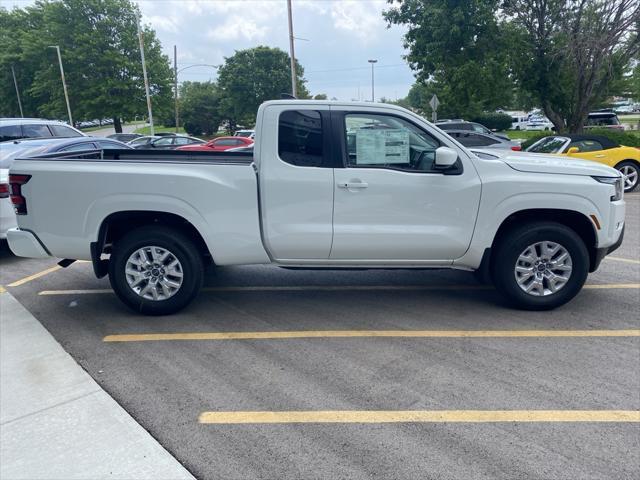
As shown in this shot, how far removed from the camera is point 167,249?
4730 millimetres

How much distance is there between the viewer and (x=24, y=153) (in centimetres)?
969

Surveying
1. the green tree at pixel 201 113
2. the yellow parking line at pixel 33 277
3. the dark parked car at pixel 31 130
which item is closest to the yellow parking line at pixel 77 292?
the yellow parking line at pixel 33 277

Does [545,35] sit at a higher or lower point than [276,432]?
higher

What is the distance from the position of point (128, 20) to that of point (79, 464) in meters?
41.5

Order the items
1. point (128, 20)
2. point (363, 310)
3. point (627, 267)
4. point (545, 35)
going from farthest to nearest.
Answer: point (128, 20)
point (545, 35)
point (627, 267)
point (363, 310)

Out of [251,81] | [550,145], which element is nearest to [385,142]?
[550,145]

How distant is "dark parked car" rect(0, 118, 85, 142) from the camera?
40.7 ft

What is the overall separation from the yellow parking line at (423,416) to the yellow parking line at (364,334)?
118cm

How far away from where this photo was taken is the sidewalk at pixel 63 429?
9.23ft

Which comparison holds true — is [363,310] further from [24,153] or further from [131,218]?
[24,153]

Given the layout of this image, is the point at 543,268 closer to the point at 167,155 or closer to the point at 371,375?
the point at 371,375

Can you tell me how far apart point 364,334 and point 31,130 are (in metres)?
11.8

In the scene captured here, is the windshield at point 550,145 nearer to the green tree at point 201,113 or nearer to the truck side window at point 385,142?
the truck side window at point 385,142

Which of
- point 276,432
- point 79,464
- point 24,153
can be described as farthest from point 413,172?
point 24,153
